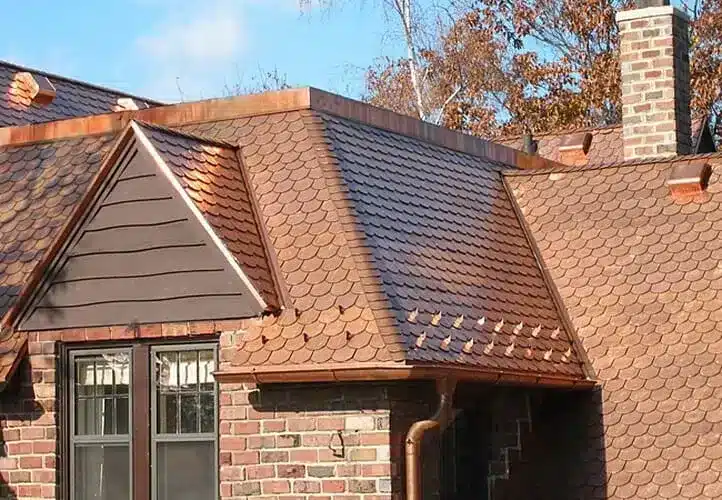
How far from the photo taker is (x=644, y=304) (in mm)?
12750

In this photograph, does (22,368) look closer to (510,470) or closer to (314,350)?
(314,350)

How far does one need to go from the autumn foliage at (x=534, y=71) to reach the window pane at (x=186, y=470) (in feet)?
64.1

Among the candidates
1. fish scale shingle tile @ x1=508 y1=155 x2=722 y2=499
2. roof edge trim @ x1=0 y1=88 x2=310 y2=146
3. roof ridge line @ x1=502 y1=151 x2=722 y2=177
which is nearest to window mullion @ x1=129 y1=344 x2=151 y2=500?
roof edge trim @ x1=0 y1=88 x2=310 y2=146

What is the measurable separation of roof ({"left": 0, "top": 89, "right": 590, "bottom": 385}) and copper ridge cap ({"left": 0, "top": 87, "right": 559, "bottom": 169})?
1 cm

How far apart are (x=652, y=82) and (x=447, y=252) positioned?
15.9 ft

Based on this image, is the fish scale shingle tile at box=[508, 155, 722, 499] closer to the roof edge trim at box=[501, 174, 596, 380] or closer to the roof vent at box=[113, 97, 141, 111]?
the roof edge trim at box=[501, 174, 596, 380]

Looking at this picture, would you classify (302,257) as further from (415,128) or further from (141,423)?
(415,128)

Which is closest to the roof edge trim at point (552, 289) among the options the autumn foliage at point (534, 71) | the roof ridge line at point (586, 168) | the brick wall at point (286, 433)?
the roof ridge line at point (586, 168)

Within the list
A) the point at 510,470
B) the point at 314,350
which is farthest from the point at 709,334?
the point at 314,350

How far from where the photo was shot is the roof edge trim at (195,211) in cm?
1055

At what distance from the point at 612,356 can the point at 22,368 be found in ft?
14.9

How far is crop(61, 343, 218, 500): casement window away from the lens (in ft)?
35.5

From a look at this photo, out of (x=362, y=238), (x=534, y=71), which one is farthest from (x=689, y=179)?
(x=534, y=71)

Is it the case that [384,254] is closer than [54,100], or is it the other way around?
[384,254]
